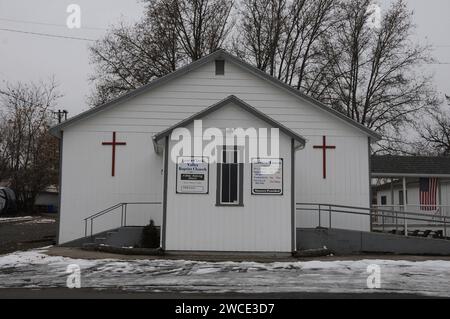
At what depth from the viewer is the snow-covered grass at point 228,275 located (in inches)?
411

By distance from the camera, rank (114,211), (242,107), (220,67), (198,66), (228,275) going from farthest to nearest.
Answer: (220,67) → (198,66) → (114,211) → (242,107) → (228,275)

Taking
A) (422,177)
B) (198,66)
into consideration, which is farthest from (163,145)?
(422,177)

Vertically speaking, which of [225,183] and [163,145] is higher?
[163,145]

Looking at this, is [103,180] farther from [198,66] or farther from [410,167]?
[410,167]

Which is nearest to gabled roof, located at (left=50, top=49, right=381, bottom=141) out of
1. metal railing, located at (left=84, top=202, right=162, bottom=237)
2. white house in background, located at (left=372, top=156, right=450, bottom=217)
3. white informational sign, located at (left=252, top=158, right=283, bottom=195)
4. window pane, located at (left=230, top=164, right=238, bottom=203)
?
metal railing, located at (left=84, top=202, right=162, bottom=237)

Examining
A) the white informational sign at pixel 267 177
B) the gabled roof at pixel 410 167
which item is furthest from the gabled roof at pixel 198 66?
the gabled roof at pixel 410 167

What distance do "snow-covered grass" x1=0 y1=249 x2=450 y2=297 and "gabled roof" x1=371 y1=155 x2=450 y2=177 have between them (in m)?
10.4

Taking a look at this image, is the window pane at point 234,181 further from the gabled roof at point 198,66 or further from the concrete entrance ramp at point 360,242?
the gabled roof at point 198,66

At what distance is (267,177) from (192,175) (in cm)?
219

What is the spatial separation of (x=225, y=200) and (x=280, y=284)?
547 centimetres

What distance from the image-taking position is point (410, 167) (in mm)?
25203

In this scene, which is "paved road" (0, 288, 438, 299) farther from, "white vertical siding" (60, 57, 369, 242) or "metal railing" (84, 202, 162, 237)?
"white vertical siding" (60, 57, 369, 242)

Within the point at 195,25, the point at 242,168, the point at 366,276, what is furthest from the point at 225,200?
the point at 195,25

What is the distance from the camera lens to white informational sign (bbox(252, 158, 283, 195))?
16000 mm
